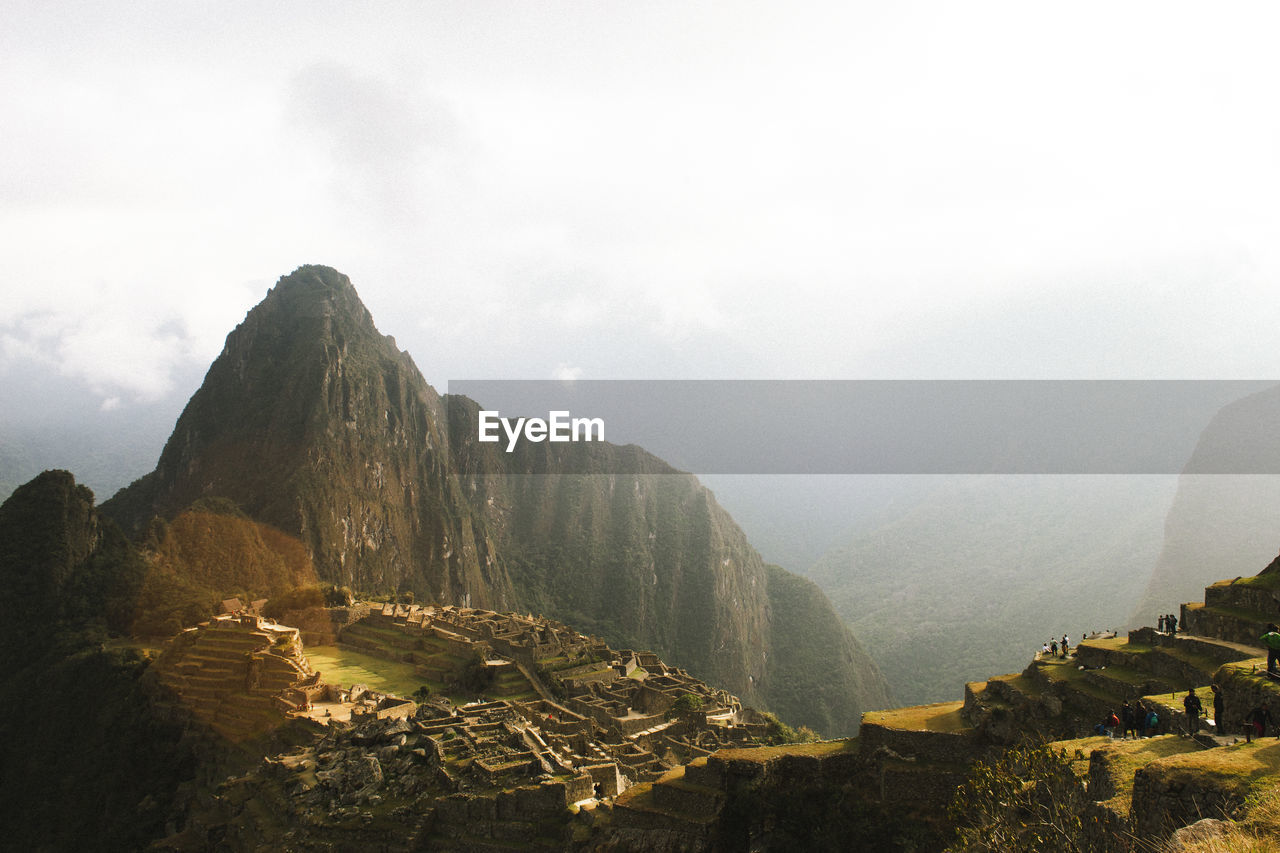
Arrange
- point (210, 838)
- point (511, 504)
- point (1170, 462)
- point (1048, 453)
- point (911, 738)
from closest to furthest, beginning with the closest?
1. point (911, 738)
2. point (210, 838)
3. point (1170, 462)
4. point (1048, 453)
5. point (511, 504)

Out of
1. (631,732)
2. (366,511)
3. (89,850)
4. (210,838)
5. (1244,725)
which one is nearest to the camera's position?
(1244,725)

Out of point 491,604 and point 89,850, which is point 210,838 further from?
point 491,604

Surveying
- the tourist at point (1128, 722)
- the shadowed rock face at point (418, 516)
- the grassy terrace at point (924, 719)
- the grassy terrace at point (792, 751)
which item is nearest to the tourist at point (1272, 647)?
the tourist at point (1128, 722)

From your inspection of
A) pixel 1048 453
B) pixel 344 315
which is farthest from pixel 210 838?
pixel 1048 453

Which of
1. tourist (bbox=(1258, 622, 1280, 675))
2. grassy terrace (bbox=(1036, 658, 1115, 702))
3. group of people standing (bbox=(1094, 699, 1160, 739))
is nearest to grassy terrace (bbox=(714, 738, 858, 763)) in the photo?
grassy terrace (bbox=(1036, 658, 1115, 702))

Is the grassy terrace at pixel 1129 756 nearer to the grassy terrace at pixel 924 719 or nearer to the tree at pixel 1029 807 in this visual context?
the tree at pixel 1029 807

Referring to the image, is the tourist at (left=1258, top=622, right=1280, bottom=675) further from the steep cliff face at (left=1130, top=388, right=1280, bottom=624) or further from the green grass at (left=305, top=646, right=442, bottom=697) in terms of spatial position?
the steep cliff face at (left=1130, top=388, right=1280, bottom=624)

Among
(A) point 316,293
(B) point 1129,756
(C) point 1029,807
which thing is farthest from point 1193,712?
(A) point 316,293

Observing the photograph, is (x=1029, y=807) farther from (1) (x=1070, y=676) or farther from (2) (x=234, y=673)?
(2) (x=234, y=673)
